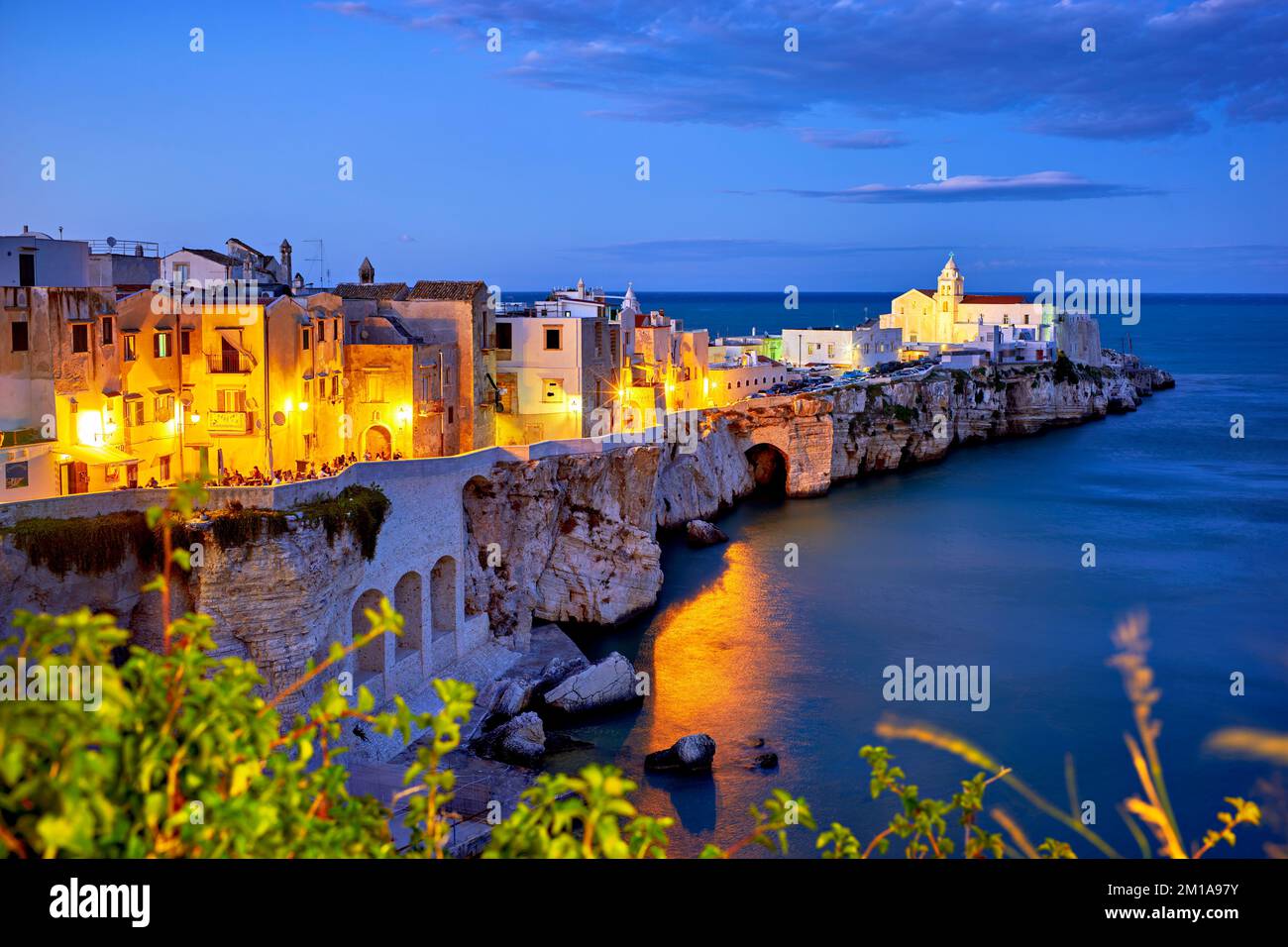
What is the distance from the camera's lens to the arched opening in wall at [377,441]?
30672mm

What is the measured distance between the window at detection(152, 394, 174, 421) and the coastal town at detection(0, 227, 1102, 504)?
37 mm

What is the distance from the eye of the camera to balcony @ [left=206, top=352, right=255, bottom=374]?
1043 inches

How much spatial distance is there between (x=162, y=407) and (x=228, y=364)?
158 cm

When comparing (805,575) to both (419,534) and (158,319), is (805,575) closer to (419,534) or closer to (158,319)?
(419,534)

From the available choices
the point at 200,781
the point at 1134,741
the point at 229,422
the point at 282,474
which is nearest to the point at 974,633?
the point at 1134,741

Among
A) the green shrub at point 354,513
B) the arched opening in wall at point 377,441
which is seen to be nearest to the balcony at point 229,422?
the green shrub at point 354,513

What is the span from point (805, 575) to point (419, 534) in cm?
1539

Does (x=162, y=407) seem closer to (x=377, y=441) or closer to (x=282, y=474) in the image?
(x=282, y=474)

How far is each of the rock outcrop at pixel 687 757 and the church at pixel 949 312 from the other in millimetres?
63261

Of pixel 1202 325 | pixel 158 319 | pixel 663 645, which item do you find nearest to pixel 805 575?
pixel 663 645

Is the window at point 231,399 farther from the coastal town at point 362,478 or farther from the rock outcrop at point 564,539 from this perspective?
the rock outcrop at point 564,539

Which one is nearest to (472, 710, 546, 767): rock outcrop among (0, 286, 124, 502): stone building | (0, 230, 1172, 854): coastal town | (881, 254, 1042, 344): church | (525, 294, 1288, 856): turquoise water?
(0, 230, 1172, 854): coastal town

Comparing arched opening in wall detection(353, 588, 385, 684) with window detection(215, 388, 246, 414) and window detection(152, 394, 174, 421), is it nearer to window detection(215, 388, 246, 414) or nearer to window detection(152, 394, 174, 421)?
window detection(215, 388, 246, 414)

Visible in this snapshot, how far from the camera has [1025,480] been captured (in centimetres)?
5725
